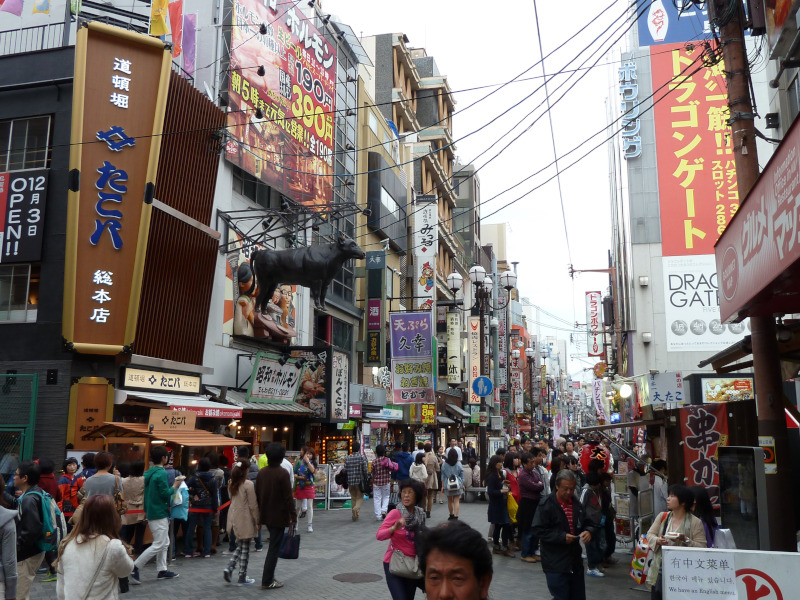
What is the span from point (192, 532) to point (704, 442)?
8.80 meters

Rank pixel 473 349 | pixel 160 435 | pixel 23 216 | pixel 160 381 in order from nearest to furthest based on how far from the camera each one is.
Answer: pixel 160 435
pixel 23 216
pixel 160 381
pixel 473 349

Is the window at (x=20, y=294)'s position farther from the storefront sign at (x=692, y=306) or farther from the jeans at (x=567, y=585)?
the storefront sign at (x=692, y=306)

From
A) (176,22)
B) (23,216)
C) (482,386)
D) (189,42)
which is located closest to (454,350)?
(482,386)

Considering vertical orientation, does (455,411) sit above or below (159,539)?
above

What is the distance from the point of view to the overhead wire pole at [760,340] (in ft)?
25.2

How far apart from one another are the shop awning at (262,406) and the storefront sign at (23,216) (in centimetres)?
612

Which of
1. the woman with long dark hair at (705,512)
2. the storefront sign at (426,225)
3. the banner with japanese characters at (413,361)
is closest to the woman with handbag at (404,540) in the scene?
the woman with long dark hair at (705,512)

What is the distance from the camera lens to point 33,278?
17438mm

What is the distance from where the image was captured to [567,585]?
7.49 meters

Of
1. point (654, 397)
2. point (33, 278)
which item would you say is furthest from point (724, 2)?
point (33, 278)

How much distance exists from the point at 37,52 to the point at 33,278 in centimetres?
567

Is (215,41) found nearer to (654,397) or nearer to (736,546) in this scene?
(654,397)

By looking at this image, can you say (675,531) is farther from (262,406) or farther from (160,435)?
(262,406)

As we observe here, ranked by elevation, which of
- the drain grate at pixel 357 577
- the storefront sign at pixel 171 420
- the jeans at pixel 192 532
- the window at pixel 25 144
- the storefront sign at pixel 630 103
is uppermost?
the storefront sign at pixel 630 103
